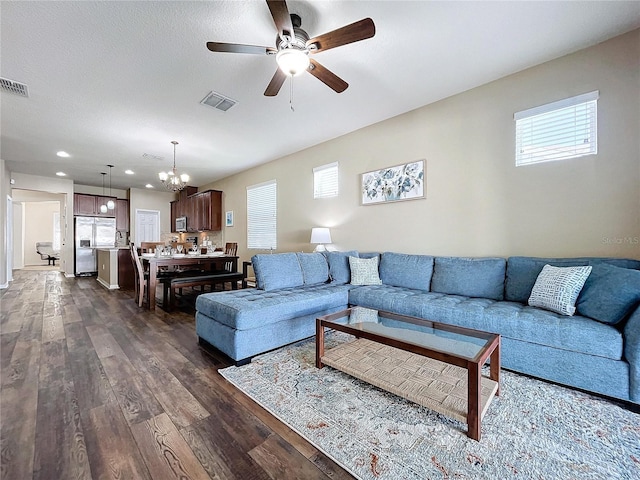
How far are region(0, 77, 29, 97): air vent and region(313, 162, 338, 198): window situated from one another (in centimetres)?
A: 376

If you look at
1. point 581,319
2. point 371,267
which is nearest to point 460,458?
point 581,319

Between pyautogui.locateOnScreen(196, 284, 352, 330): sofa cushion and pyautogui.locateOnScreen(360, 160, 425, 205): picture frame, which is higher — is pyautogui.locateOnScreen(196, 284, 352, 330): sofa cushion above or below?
below

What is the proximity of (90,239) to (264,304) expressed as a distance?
28.1 feet

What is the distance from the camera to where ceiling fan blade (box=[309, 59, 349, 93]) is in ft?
7.27

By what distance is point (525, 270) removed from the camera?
2562mm

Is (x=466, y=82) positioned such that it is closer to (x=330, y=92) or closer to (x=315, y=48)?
(x=330, y=92)

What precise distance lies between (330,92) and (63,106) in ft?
11.0

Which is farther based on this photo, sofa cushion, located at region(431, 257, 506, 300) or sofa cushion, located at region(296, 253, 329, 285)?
sofa cushion, located at region(296, 253, 329, 285)

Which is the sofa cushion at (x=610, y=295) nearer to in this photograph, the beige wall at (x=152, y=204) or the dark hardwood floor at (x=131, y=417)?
the dark hardwood floor at (x=131, y=417)

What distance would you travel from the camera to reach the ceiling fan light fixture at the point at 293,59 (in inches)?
76.4

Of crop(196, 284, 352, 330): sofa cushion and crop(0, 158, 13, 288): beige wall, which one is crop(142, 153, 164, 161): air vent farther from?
crop(196, 284, 352, 330): sofa cushion

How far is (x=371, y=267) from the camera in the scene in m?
3.59

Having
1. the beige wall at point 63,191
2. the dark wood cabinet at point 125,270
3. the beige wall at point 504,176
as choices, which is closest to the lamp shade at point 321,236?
the beige wall at point 504,176

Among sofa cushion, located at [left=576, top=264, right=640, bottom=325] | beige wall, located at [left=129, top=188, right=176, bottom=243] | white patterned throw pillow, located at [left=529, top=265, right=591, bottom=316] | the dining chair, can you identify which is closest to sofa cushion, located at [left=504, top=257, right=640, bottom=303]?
white patterned throw pillow, located at [left=529, top=265, right=591, bottom=316]
